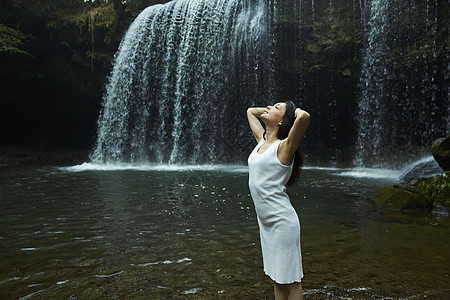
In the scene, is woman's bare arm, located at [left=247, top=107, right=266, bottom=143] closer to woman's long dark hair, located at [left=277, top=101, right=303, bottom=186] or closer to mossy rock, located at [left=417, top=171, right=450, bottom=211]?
woman's long dark hair, located at [left=277, top=101, right=303, bottom=186]

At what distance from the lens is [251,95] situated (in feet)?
60.7

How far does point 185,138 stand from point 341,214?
13.6 meters

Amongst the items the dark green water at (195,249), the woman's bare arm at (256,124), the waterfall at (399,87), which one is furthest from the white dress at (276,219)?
the waterfall at (399,87)

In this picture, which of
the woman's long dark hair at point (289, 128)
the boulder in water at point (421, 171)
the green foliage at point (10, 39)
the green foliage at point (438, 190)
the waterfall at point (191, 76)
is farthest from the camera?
the waterfall at point (191, 76)

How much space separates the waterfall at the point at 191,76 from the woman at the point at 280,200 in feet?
53.5

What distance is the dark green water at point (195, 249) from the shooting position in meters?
3.01

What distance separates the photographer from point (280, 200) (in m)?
2.03

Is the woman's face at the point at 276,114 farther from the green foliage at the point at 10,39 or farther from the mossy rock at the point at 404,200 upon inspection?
the green foliage at the point at 10,39

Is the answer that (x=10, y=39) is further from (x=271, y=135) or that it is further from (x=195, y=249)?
(x=271, y=135)

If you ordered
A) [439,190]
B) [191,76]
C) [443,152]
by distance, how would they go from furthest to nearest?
[191,76]
[443,152]
[439,190]

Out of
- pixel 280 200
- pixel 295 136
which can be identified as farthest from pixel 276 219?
pixel 295 136

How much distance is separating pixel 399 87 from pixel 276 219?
15945 mm

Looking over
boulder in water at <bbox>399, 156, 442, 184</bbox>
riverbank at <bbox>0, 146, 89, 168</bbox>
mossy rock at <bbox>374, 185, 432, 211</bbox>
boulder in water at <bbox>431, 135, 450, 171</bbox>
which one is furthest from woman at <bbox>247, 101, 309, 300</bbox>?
riverbank at <bbox>0, 146, 89, 168</bbox>

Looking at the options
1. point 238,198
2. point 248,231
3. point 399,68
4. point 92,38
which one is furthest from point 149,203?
point 92,38
